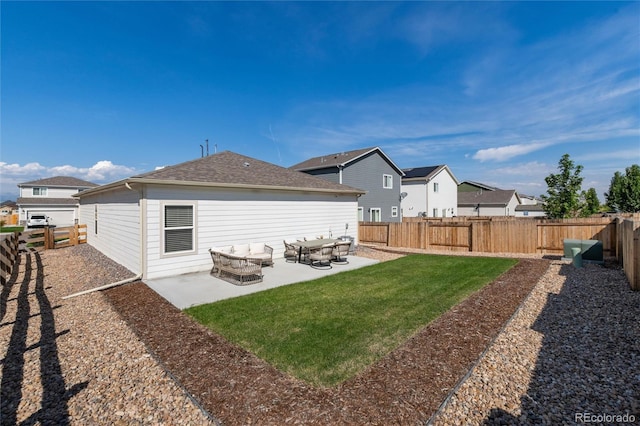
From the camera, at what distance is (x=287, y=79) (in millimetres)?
19391

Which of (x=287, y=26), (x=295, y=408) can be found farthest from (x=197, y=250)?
(x=287, y=26)

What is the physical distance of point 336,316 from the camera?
5.89 meters

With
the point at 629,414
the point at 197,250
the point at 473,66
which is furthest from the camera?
the point at 473,66

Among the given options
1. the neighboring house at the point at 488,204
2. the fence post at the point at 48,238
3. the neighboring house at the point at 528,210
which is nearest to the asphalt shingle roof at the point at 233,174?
Result: the fence post at the point at 48,238

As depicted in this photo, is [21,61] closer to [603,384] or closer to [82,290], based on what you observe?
[82,290]

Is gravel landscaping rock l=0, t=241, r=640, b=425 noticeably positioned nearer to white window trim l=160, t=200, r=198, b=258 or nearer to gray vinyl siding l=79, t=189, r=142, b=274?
A: white window trim l=160, t=200, r=198, b=258

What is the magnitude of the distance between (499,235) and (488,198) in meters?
30.9

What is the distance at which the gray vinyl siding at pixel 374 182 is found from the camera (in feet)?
76.3

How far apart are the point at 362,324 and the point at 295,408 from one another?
2.60 m

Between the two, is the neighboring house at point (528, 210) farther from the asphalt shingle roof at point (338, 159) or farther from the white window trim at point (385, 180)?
the asphalt shingle roof at point (338, 159)

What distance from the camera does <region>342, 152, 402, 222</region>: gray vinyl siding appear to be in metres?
23.3

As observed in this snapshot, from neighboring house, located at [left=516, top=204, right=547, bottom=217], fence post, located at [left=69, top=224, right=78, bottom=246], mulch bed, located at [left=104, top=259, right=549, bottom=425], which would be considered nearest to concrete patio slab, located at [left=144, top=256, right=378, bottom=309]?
mulch bed, located at [left=104, top=259, right=549, bottom=425]

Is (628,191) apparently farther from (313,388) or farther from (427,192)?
(313,388)

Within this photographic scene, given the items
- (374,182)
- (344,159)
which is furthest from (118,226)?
(374,182)
